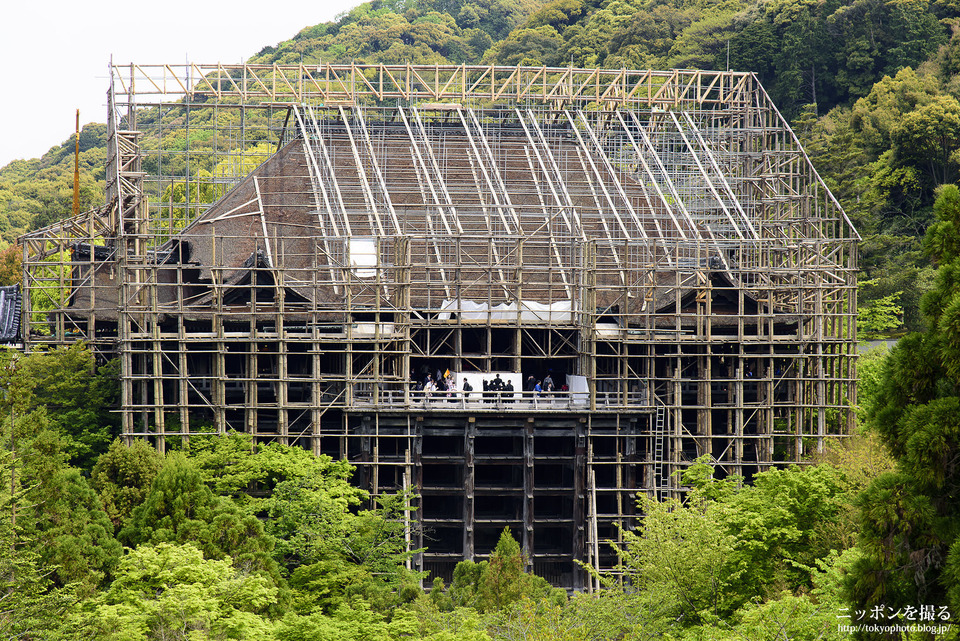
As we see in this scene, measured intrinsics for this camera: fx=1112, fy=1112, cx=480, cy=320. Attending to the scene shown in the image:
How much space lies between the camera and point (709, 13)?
101 meters

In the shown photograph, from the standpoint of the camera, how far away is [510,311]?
48.8 metres

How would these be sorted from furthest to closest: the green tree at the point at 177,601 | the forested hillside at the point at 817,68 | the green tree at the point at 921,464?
the forested hillside at the point at 817,68
the green tree at the point at 177,601
the green tree at the point at 921,464

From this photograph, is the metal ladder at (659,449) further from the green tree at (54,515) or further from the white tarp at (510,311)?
the green tree at (54,515)

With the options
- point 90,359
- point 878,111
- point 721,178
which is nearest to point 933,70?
point 878,111

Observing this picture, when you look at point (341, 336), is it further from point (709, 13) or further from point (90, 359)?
point (709, 13)

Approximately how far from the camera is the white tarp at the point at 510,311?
160ft

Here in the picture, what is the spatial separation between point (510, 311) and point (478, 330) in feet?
10.1

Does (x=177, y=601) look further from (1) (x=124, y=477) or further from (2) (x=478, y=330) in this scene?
(2) (x=478, y=330)

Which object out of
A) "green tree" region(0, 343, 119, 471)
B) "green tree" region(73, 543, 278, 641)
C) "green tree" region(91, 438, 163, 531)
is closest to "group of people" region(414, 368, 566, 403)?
"green tree" region(91, 438, 163, 531)

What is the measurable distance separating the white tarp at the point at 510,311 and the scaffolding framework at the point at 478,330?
0.14 metres

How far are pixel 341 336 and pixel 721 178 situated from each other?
69.0 ft

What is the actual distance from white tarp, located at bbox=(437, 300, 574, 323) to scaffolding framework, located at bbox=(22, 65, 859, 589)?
14 cm

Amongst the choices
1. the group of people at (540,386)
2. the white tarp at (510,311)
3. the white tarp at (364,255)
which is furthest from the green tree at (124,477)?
the group of people at (540,386)

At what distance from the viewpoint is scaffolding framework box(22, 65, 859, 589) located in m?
47.0
